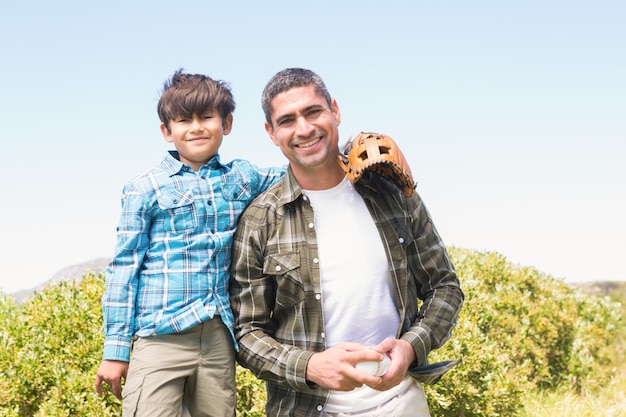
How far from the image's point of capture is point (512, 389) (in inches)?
213

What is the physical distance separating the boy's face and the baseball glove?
0.67m

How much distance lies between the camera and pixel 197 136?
10.8ft

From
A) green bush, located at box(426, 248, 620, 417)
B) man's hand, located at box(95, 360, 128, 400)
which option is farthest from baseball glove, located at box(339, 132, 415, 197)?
green bush, located at box(426, 248, 620, 417)

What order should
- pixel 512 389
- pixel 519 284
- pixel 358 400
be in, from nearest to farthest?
1. pixel 358 400
2. pixel 512 389
3. pixel 519 284

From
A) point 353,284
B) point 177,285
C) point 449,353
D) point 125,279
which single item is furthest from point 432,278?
point 449,353

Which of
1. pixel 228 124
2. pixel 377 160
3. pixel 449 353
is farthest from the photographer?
pixel 449 353

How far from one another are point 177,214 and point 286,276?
0.65 m

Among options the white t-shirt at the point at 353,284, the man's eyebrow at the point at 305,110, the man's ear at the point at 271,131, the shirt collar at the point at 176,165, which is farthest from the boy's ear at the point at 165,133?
the white t-shirt at the point at 353,284

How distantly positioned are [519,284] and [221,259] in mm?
5620

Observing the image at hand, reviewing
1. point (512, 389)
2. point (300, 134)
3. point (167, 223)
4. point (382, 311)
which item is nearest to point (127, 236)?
point (167, 223)

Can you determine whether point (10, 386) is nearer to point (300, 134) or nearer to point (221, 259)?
point (221, 259)

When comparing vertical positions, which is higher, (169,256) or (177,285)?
(169,256)

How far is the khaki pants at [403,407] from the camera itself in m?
2.89

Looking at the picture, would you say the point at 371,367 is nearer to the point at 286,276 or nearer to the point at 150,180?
the point at 286,276
